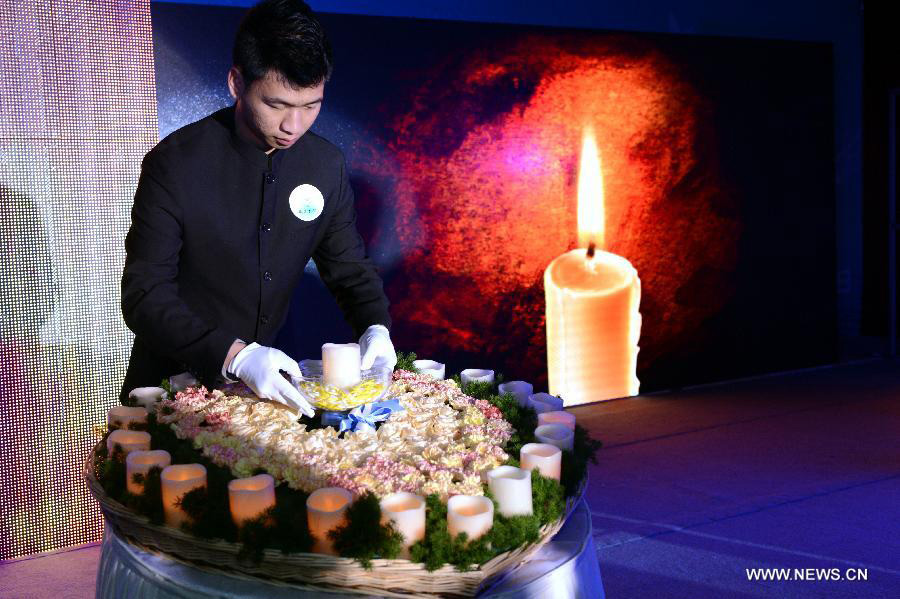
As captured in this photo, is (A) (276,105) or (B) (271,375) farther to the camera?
(A) (276,105)

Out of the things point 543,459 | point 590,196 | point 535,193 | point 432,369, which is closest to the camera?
point 543,459

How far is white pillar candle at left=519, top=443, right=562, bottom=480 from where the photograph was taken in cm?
129

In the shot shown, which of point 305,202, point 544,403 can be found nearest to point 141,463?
point 544,403

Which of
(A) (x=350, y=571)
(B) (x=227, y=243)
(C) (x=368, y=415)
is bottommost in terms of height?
(A) (x=350, y=571)

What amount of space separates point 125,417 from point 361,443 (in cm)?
41

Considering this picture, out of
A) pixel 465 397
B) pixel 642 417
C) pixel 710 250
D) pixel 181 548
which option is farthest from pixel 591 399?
pixel 181 548

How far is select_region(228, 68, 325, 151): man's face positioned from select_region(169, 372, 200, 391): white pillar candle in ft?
1.58

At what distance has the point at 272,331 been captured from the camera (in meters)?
2.08

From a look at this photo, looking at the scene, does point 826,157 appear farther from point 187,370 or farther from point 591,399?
point 187,370

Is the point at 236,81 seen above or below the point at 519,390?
above

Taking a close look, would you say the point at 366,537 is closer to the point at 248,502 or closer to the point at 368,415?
the point at 248,502

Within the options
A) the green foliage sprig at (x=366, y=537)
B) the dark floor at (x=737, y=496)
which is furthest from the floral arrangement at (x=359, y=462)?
the dark floor at (x=737, y=496)

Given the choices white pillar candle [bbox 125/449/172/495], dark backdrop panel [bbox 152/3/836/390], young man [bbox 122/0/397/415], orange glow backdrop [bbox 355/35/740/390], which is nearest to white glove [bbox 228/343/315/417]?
young man [bbox 122/0/397/415]

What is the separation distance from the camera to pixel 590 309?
14.6ft
